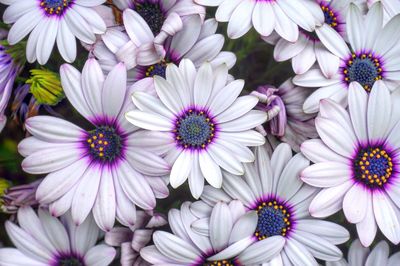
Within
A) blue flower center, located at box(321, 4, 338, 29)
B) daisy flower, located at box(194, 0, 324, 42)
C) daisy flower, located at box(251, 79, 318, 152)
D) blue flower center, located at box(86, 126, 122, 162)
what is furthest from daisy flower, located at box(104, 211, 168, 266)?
blue flower center, located at box(321, 4, 338, 29)

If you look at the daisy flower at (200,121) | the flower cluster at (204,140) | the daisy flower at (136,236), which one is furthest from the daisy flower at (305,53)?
the daisy flower at (136,236)

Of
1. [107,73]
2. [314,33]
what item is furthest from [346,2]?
[107,73]

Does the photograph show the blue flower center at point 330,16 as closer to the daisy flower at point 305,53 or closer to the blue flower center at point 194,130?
the daisy flower at point 305,53

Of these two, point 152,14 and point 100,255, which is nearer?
point 100,255

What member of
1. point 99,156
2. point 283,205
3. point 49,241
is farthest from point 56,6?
point 283,205

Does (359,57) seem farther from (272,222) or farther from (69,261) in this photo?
(69,261)

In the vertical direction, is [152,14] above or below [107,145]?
above

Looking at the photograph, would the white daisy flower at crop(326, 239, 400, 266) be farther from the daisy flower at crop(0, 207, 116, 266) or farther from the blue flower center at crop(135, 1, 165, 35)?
the blue flower center at crop(135, 1, 165, 35)
